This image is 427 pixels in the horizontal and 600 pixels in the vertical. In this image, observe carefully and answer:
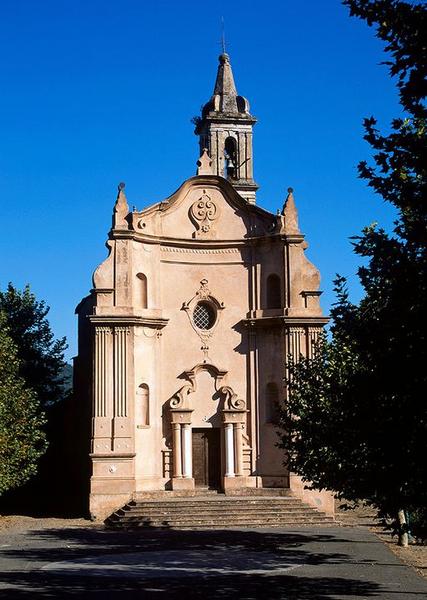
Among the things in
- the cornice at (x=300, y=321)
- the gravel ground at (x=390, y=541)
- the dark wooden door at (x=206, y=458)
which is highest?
the cornice at (x=300, y=321)

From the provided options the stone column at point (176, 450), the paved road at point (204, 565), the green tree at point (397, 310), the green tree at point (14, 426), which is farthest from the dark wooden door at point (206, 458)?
the green tree at point (397, 310)

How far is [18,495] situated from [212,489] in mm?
12732

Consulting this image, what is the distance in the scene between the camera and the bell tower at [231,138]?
5491 cm

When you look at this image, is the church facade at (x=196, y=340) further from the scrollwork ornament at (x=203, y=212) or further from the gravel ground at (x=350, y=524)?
the gravel ground at (x=350, y=524)

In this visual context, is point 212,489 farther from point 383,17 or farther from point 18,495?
point 383,17

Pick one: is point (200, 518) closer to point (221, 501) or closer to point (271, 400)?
point (221, 501)

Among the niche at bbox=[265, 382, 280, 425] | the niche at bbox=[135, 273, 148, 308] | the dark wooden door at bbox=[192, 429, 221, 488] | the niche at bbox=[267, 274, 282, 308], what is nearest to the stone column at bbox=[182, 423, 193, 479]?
the dark wooden door at bbox=[192, 429, 221, 488]

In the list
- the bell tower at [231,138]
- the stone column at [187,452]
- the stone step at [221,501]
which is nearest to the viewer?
the stone step at [221,501]

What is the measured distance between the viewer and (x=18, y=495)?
4416 centimetres

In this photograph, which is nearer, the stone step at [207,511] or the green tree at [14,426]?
the stone step at [207,511]

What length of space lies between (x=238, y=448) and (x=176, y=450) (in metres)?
2.51

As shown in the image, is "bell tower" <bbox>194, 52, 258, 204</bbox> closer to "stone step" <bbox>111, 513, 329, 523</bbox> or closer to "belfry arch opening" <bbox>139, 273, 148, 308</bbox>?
"belfry arch opening" <bbox>139, 273, 148, 308</bbox>

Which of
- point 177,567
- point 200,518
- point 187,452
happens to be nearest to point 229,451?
point 187,452

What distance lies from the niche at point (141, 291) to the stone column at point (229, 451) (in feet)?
19.7
